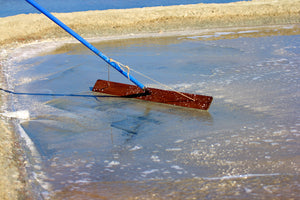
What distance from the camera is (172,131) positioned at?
5410 mm

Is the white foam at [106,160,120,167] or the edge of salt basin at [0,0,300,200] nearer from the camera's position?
the white foam at [106,160,120,167]

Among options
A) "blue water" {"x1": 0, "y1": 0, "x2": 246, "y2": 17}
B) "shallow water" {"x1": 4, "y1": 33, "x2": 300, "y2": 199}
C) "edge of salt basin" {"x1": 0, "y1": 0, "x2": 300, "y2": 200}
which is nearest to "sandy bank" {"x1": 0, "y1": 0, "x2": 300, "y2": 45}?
"edge of salt basin" {"x1": 0, "y1": 0, "x2": 300, "y2": 200}

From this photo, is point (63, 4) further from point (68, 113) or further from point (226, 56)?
point (68, 113)

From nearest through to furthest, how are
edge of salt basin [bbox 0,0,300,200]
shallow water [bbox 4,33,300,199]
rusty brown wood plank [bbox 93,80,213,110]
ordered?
shallow water [bbox 4,33,300,199] → rusty brown wood plank [bbox 93,80,213,110] → edge of salt basin [bbox 0,0,300,200]

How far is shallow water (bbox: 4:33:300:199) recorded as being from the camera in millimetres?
3902

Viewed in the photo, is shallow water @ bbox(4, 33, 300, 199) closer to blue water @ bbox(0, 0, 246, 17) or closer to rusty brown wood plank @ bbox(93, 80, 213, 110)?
rusty brown wood plank @ bbox(93, 80, 213, 110)

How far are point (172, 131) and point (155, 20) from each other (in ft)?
34.4

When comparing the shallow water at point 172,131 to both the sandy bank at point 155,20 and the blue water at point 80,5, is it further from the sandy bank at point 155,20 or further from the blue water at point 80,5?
the blue water at point 80,5

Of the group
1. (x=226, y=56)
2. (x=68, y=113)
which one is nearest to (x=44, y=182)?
(x=68, y=113)

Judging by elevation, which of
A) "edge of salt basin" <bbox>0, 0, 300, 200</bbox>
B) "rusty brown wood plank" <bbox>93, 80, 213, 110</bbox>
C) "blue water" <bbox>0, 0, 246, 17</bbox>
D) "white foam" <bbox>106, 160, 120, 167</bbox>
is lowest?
"white foam" <bbox>106, 160, 120, 167</bbox>

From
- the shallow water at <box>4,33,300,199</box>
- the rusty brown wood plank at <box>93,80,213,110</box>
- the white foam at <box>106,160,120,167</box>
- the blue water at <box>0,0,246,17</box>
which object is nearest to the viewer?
the shallow water at <box>4,33,300,199</box>

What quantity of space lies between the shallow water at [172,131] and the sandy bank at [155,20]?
5.05 m

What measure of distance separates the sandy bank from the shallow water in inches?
199

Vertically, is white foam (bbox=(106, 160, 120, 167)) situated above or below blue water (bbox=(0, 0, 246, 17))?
below
